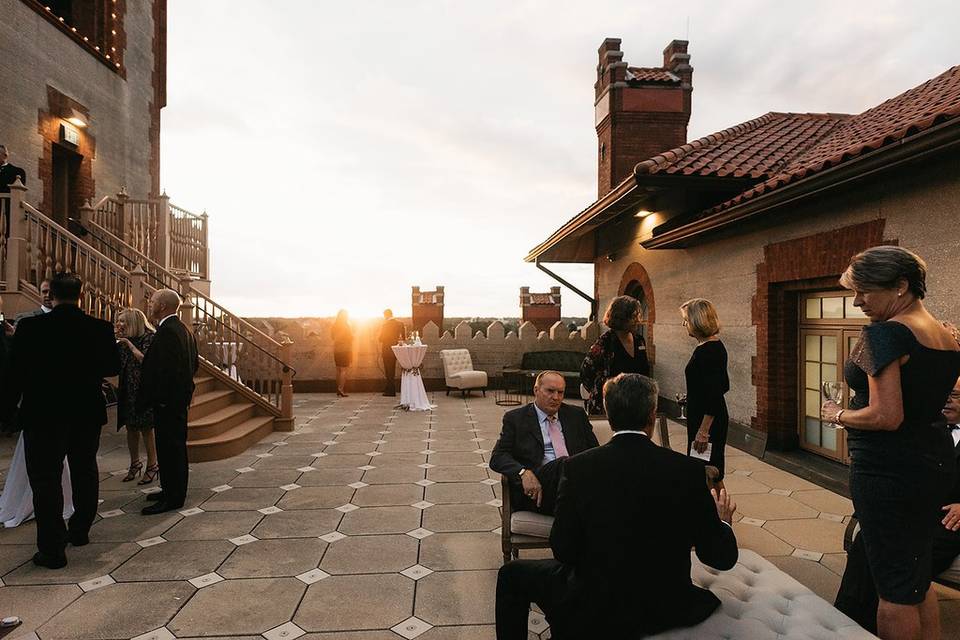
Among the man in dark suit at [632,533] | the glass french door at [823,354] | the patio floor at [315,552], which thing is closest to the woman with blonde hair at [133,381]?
the patio floor at [315,552]

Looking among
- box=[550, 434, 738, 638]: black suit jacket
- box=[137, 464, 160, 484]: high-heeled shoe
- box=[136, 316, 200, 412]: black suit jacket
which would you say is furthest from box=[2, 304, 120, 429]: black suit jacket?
box=[550, 434, 738, 638]: black suit jacket

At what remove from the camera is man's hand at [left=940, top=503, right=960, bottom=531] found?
2.83 metres

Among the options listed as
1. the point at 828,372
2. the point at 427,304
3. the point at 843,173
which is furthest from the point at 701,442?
the point at 427,304

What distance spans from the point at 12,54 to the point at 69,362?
8.00m

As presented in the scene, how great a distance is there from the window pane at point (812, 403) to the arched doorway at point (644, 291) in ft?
13.2

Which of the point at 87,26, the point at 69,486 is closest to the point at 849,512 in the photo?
the point at 69,486

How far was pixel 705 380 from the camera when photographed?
418cm

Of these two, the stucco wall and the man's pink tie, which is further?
the stucco wall

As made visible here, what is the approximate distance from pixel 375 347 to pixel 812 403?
1001 centimetres

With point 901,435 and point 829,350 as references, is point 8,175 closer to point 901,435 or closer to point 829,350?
point 901,435

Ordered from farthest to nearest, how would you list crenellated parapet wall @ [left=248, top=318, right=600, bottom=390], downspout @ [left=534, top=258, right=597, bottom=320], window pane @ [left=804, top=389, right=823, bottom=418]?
downspout @ [left=534, top=258, right=597, bottom=320] < crenellated parapet wall @ [left=248, top=318, right=600, bottom=390] < window pane @ [left=804, top=389, right=823, bottom=418]

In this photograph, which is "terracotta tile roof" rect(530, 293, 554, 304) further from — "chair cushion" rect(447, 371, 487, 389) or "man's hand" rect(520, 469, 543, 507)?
"man's hand" rect(520, 469, 543, 507)

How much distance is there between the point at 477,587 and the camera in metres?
3.65

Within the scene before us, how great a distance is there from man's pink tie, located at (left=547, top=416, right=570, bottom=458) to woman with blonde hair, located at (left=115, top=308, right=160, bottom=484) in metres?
4.27
